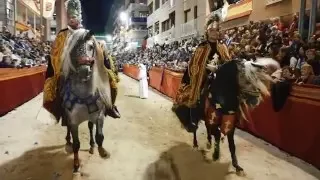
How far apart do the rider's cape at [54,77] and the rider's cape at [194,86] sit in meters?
2.19

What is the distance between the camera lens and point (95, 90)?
18.4 ft

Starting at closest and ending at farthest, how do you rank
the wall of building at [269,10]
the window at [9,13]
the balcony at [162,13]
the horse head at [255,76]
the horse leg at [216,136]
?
the horse head at [255,76]
the horse leg at [216,136]
the wall of building at [269,10]
the window at [9,13]
the balcony at [162,13]

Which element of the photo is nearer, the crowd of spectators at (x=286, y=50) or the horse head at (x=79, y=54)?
the horse head at (x=79, y=54)

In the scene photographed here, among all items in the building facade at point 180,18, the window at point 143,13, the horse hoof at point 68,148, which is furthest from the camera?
the window at point 143,13

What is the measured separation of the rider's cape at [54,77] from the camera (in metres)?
6.01

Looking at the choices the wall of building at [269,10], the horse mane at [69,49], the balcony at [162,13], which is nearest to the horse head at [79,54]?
the horse mane at [69,49]

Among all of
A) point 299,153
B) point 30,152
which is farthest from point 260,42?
point 30,152

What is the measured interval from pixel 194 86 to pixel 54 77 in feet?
7.66

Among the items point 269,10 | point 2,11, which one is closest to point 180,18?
point 2,11

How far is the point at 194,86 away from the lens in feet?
21.8

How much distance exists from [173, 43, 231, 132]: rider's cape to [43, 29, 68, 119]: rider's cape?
219 centimetres

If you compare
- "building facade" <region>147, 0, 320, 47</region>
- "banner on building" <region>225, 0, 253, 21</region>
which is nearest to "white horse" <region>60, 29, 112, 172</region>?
"building facade" <region>147, 0, 320, 47</region>

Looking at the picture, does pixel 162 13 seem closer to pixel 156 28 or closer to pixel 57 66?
pixel 156 28

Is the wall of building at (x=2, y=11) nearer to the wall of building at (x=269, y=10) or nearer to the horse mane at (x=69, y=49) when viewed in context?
the wall of building at (x=269, y=10)
